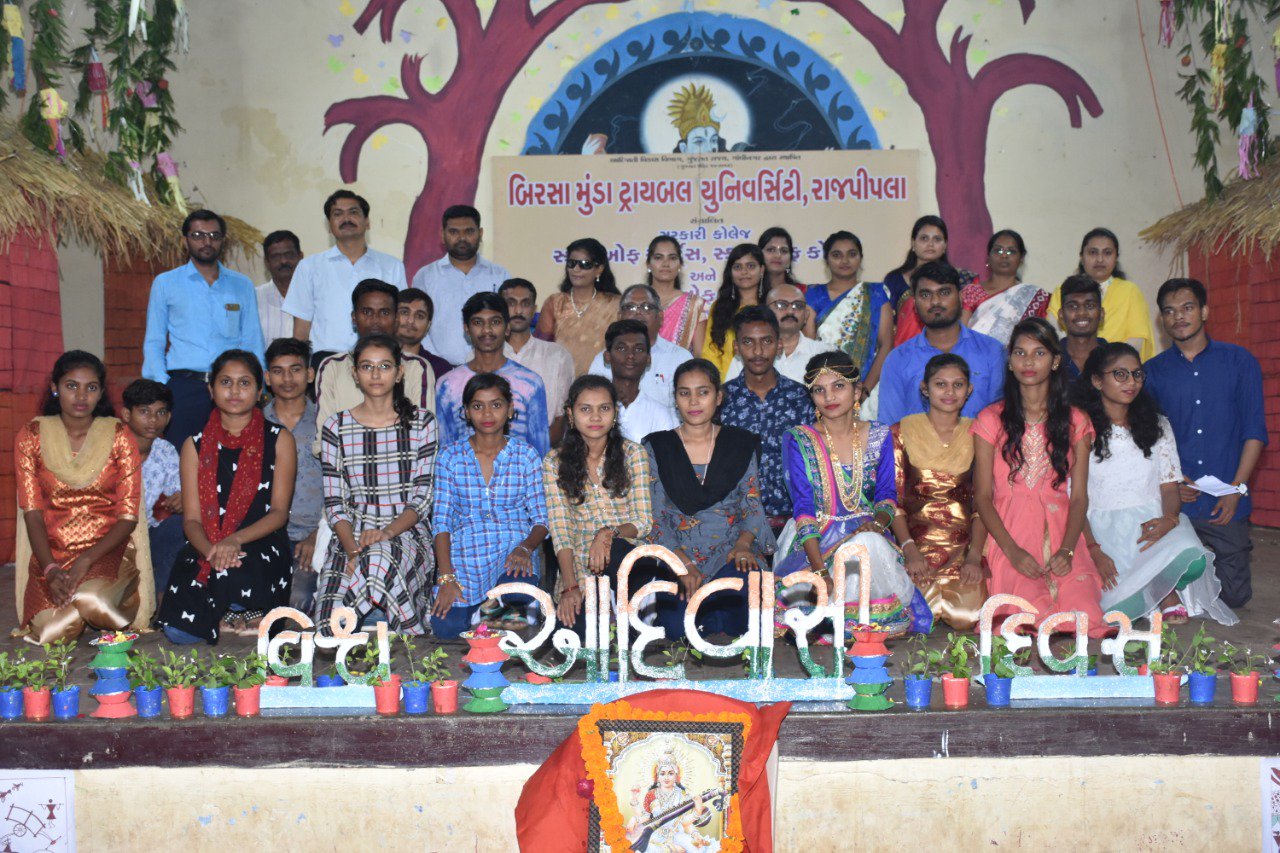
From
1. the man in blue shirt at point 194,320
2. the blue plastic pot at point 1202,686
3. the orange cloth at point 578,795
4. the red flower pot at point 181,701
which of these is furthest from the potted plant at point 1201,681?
the man in blue shirt at point 194,320

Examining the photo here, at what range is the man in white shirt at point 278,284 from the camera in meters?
6.73

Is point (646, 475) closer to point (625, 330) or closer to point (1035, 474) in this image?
point (625, 330)

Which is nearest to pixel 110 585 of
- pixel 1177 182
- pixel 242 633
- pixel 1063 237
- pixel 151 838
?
pixel 242 633

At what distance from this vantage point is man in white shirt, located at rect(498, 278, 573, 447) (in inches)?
226

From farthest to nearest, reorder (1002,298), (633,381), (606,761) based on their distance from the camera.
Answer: (1002,298) → (633,381) → (606,761)

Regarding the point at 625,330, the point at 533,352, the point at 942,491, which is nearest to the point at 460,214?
the point at 533,352

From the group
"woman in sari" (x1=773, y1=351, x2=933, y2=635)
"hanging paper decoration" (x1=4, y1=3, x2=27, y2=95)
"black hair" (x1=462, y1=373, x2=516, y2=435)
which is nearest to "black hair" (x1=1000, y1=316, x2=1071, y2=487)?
"woman in sari" (x1=773, y1=351, x2=933, y2=635)

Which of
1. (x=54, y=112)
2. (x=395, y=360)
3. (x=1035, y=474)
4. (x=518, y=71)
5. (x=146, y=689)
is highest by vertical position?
(x=518, y=71)

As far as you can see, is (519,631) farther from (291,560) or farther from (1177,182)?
(1177,182)

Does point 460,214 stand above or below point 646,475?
above

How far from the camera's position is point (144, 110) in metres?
7.23

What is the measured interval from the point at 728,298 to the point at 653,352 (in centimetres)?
59

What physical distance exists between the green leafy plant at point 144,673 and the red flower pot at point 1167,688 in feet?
9.49

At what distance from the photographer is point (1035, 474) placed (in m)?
4.84
